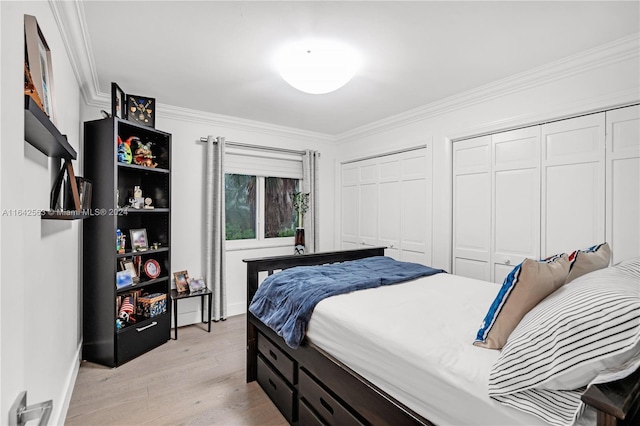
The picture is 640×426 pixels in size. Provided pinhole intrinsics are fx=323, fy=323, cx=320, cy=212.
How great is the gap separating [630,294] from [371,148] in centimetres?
371

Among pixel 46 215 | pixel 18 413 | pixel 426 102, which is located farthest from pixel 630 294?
pixel 426 102

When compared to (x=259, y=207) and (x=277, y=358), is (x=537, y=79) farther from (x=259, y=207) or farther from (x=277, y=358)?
(x=259, y=207)

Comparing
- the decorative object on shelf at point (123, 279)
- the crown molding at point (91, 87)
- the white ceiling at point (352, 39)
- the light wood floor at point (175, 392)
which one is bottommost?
the light wood floor at point (175, 392)

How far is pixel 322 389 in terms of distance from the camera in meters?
1.78

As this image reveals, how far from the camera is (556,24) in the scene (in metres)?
2.07

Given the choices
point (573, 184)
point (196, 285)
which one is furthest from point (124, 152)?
point (573, 184)

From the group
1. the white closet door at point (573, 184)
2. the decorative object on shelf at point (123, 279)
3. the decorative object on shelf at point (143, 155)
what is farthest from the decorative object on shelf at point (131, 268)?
the white closet door at point (573, 184)

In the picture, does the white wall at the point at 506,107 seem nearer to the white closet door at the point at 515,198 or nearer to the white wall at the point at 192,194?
the white closet door at the point at 515,198

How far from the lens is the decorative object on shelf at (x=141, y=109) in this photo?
118 inches

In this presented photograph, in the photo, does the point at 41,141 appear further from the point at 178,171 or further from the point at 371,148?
the point at 371,148

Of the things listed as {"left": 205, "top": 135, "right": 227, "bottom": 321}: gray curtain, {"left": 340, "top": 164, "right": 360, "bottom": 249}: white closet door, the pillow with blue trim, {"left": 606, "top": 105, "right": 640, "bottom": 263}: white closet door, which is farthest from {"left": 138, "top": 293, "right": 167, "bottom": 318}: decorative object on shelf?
{"left": 606, "top": 105, "right": 640, "bottom": 263}: white closet door

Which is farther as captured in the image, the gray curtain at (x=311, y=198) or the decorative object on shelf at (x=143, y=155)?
the gray curtain at (x=311, y=198)

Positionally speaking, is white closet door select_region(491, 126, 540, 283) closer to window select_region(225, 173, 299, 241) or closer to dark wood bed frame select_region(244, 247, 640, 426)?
dark wood bed frame select_region(244, 247, 640, 426)

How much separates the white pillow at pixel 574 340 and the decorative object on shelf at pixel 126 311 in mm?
2997
